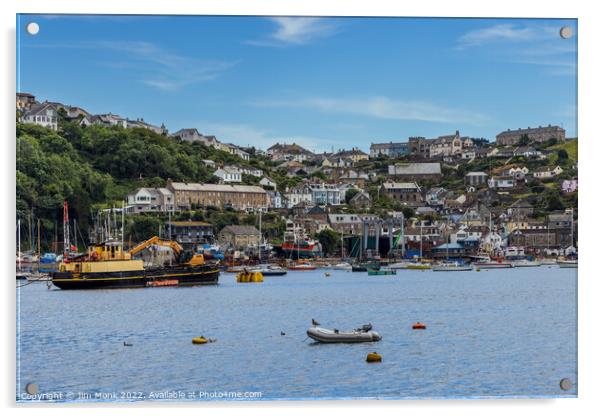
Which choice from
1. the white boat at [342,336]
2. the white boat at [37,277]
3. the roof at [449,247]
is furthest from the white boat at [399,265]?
the white boat at [342,336]

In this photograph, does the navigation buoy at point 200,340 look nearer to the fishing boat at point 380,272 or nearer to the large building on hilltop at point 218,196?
the fishing boat at point 380,272

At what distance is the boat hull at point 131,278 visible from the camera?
36.5 m

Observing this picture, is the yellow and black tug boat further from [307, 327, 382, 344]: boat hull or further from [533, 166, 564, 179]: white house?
[533, 166, 564, 179]: white house

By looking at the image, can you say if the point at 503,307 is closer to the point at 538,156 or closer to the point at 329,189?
the point at 538,156

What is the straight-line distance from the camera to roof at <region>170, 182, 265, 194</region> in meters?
65.3

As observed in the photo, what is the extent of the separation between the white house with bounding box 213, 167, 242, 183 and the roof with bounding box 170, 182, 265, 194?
120 centimetres

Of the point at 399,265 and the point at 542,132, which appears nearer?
the point at 542,132

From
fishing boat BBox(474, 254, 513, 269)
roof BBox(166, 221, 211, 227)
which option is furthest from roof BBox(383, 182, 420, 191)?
roof BBox(166, 221, 211, 227)

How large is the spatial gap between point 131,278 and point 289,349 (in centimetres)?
1952

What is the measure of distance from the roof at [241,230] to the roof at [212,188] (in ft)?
10.2

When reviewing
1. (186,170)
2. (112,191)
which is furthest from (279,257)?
(112,191)

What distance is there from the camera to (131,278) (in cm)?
3756

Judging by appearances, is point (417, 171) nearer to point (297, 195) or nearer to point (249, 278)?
point (297, 195)

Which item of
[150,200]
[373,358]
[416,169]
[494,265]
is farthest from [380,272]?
[373,358]
